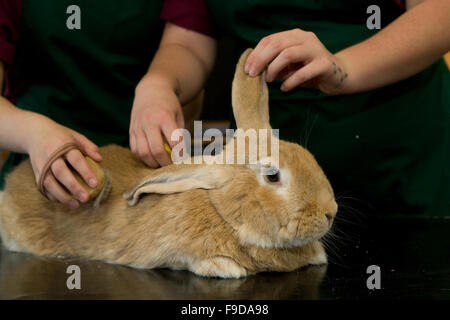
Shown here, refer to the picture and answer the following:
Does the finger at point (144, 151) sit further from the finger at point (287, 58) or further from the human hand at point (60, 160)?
the finger at point (287, 58)

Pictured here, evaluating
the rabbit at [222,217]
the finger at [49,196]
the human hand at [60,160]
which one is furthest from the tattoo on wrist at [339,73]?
the finger at [49,196]

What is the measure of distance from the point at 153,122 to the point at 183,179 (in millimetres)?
222

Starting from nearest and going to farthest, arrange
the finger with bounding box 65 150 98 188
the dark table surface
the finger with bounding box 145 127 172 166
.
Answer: the dark table surface, the finger with bounding box 65 150 98 188, the finger with bounding box 145 127 172 166

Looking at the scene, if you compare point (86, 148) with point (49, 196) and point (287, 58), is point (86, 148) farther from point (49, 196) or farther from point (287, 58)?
point (287, 58)

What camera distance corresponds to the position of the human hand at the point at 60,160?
110 cm

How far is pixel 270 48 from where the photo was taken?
1.08 metres

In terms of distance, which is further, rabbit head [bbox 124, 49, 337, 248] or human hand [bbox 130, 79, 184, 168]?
human hand [bbox 130, 79, 184, 168]

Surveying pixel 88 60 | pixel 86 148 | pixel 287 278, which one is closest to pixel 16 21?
pixel 88 60

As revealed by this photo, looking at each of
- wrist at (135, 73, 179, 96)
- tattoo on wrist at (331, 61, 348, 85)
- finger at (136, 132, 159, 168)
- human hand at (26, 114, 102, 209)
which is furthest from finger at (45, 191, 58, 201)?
tattoo on wrist at (331, 61, 348, 85)

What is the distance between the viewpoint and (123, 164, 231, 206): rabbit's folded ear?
3.47 ft

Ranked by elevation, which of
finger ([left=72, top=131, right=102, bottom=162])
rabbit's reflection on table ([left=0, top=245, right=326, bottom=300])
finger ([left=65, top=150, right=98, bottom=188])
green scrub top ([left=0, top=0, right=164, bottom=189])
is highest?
green scrub top ([left=0, top=0, right=164, bottom=189])

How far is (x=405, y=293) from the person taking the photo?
2.84ft

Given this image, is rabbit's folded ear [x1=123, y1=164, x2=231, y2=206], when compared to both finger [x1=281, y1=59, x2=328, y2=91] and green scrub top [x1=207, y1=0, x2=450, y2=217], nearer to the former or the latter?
finger [x1=281, y1=59, x2=328, y2=91]

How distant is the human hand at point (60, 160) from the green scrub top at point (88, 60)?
0.36 m
